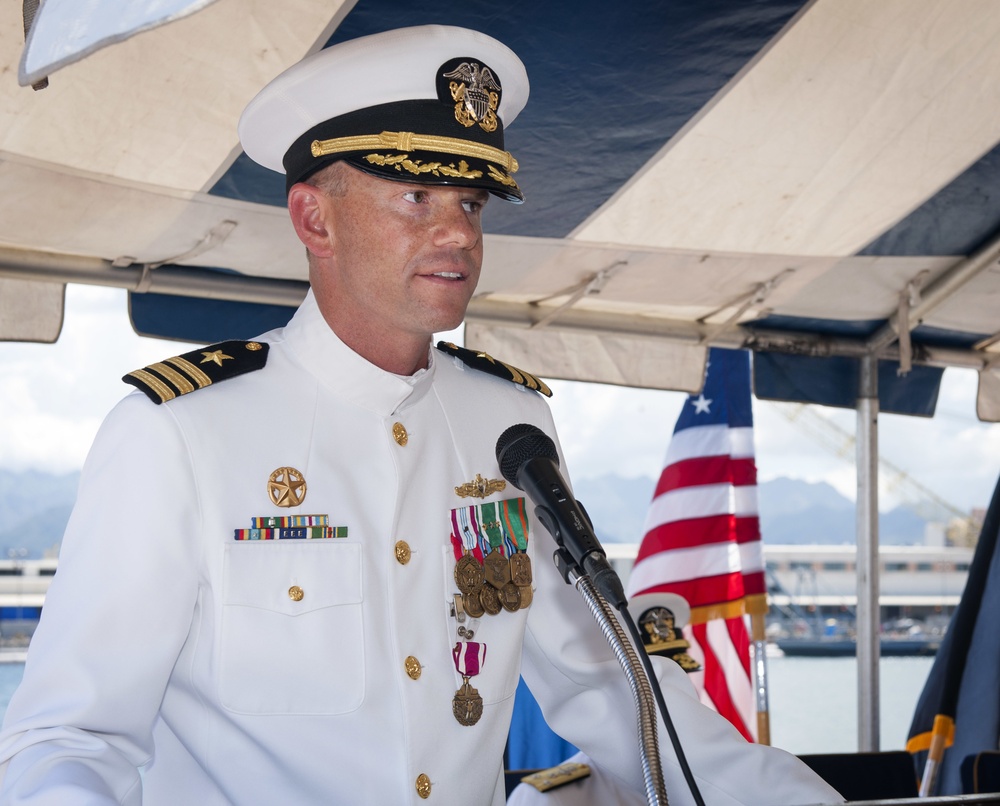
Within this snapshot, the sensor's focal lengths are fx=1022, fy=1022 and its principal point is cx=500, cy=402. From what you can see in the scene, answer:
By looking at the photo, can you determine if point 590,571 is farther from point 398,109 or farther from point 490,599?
point 398,109

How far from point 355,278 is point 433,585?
17.1 inches

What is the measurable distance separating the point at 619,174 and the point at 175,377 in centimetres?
162

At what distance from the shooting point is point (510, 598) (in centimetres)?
145

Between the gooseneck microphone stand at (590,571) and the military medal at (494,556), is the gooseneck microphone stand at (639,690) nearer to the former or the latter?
the gooseneck microphone stand at (590,571)

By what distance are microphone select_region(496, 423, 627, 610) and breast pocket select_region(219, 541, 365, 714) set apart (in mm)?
308

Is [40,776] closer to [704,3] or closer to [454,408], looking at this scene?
[454,408]

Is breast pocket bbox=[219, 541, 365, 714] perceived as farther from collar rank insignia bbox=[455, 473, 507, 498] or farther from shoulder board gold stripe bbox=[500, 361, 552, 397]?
shoulder board gold stripe bbox=[500, 361, 552, 397]

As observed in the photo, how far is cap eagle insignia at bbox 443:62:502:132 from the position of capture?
141cm

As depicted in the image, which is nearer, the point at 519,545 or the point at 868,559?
the point at 519,545

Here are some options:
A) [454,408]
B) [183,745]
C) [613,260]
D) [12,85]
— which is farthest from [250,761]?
[613,260]

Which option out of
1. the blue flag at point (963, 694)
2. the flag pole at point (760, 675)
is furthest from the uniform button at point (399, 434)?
the flag pole at point (760, 675)

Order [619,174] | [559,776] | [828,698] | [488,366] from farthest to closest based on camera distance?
[828,698] → [619,174] → [559,776] → [488,366]

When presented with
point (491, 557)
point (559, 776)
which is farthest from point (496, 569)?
point (559, 776)

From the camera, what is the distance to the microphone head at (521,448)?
114 centimetres
